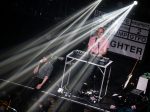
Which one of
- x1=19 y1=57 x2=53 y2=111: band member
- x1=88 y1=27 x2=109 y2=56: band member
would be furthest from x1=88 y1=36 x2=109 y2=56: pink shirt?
x1=19 y1=57 x2=53 y2=111: band member

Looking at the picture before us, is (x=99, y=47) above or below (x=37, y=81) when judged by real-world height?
above

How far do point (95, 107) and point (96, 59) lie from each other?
1.46m

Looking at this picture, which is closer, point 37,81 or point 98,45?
point 37,81

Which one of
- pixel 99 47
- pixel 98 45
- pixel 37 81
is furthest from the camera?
pixel 99 47

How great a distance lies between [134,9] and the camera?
40.1 feet

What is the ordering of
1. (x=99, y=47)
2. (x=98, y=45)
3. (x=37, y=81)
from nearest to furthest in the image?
(x=37, y=81) < (x=98, y=45) < (x=99, y=47)

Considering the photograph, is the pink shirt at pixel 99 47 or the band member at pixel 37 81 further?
the pink shirt at pixel 99 47

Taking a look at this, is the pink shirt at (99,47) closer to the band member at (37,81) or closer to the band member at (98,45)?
the band member at (98,45)

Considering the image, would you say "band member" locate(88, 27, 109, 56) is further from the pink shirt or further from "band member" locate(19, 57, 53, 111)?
"band member" locate(19, 57, 53, 111)

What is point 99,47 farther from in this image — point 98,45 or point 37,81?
point 37,81

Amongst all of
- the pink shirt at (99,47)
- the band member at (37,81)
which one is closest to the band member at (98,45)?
the pink shirt at (99,47)

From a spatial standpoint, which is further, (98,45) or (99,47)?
(99,47)

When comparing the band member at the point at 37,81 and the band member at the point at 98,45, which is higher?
the band member at the point at 98,45

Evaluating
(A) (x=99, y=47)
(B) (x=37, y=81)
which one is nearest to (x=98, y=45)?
(A) (x=99, y=47)
